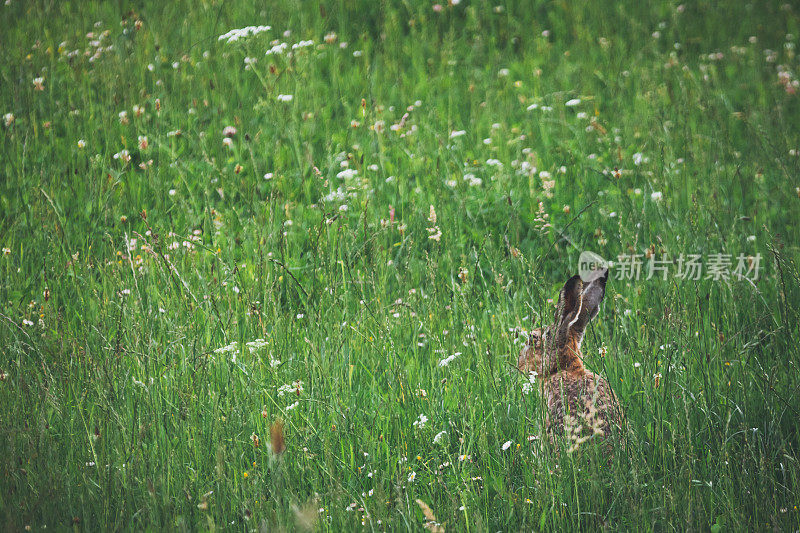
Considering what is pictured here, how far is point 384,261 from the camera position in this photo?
13.7ft

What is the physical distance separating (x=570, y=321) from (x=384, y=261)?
4.81 feet

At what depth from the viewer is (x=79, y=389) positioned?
304cm

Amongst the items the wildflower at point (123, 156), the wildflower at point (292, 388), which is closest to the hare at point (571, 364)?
the wildflower at point (292, 388)

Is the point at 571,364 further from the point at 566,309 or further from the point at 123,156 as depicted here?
the point at 123,156

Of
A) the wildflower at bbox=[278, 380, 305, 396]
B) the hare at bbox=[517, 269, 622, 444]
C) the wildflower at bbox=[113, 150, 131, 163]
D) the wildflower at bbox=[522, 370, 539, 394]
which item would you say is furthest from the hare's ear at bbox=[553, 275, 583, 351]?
the wildflower at bbox=[113, 150, 131, 163]

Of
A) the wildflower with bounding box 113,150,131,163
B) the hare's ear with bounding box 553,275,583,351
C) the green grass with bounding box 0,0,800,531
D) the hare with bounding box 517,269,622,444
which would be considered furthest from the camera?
the wildflower with bounding box 113,150,131,163

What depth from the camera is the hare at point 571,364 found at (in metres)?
2.73

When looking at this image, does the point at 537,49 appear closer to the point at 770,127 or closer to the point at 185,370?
the point at 770,127

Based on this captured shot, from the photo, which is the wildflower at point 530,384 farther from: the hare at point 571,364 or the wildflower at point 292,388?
the wildflower at point 292,388

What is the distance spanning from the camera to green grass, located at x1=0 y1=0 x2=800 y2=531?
2553mm

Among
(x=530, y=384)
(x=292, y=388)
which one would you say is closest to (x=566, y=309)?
(x=530, y=384)

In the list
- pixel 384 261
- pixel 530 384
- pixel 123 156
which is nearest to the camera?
pixel 530 384

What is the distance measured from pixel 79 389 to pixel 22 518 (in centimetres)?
74

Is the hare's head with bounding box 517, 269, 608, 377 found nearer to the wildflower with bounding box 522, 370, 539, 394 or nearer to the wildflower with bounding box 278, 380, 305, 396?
the wildflower with bounding box 522, 370, 539, 394
